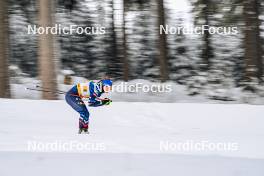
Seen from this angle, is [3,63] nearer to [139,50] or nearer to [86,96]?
[86,96]

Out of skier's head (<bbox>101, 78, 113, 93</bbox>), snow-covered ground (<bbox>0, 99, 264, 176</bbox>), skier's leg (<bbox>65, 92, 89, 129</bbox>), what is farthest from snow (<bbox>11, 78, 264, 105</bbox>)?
skier's head (<bbox>101, 78, 113, 93</bbox>)

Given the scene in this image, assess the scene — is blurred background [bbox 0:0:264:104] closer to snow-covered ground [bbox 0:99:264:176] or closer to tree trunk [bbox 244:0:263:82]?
tree trunk [bbox 244:0:263:82]

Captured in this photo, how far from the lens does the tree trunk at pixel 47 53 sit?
11195 mm

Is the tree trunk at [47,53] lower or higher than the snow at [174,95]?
higher

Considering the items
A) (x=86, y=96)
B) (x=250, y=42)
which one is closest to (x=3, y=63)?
(x=86, y=96)

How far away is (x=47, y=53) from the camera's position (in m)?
11.2

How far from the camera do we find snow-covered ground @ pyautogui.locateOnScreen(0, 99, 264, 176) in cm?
672

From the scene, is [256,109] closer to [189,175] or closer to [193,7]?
[189,175]

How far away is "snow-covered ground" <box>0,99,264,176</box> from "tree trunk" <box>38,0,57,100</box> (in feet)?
5.23

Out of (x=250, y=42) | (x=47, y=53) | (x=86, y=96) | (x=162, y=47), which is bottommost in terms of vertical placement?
(x=86, y=96)

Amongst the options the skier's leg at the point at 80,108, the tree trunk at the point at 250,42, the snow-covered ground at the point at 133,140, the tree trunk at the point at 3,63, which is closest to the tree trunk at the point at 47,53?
the snow-covered ground at the point at 133,140

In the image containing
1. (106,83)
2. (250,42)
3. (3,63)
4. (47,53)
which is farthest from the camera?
(250,42)

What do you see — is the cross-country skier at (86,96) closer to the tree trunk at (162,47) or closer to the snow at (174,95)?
the snow at (174,95)

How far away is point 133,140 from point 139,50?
19452 mm
